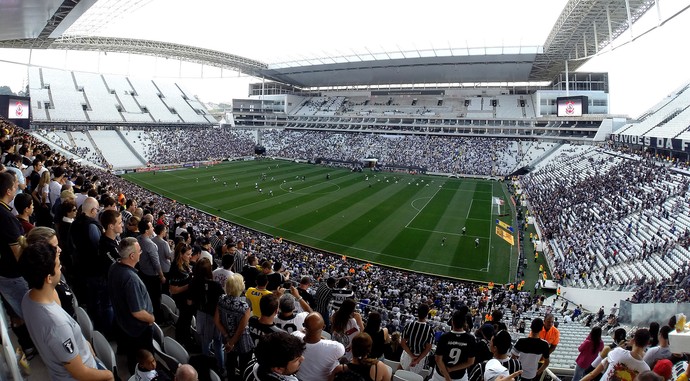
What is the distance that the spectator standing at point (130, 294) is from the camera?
4152 mm

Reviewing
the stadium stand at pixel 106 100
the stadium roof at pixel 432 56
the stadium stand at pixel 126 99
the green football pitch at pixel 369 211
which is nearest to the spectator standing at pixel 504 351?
the green football pitch at pixel 369 211

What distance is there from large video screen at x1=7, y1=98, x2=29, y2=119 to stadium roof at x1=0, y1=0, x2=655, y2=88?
19.6ft

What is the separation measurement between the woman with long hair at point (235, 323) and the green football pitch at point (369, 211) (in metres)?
17.9

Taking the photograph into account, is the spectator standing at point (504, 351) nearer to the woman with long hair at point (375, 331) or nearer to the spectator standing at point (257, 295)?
the woman with long hair at point (375, 331)

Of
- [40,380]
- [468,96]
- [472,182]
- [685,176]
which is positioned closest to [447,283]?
[40,380]

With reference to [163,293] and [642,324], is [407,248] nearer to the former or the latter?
[642,324]

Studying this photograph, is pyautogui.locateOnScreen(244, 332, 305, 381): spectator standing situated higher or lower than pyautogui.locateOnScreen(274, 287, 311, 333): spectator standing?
higher

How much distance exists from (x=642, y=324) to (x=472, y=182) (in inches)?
1630

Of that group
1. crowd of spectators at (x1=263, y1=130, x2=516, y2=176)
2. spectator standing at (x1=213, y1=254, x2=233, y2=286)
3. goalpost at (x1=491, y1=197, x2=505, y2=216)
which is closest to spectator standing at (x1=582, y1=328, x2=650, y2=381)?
spectator standing at (x1=213, y1=254, x2=233, y2=286)

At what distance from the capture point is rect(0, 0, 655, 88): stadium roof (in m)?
38.2

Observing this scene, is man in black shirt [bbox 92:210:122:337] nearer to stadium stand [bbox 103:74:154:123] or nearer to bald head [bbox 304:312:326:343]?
bald head [bbox 304:312:326:343]

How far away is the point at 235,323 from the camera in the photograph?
4.69 metres

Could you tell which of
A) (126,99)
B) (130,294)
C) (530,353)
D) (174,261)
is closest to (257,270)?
(174,261)

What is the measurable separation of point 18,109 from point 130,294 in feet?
166
